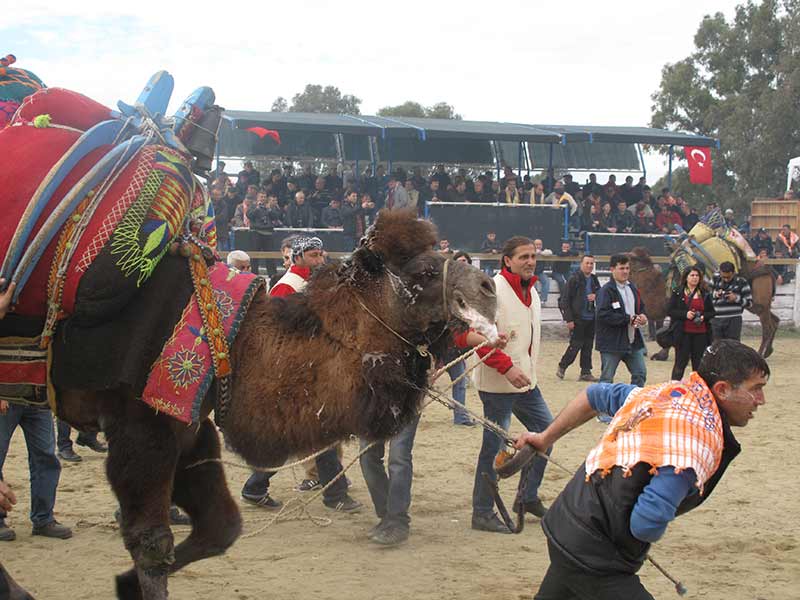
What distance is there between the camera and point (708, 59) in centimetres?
5153

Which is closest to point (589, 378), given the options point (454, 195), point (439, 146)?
point (454, 195)

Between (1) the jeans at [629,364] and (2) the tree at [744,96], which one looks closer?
(1) the jeans at [629,364]

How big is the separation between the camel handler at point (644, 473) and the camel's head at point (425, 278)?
0.69 meters

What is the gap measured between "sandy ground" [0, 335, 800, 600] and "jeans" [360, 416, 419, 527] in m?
0.24

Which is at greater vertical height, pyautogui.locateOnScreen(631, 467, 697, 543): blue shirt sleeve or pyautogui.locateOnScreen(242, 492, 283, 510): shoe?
pyautogui.locateOnScreen(631, 467, 697, 543): blue shirt sleeve

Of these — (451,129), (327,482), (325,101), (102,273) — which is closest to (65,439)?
(327,482)

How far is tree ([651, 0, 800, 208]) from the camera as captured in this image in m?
46.8

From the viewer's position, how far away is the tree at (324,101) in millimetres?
71562

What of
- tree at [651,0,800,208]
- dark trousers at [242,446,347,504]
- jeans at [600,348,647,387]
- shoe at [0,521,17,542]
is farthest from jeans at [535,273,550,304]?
tree at [651,0,800,208]

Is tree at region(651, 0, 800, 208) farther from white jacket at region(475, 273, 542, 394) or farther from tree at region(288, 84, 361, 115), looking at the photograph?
white jacket at region(475, 273, 542, 394)

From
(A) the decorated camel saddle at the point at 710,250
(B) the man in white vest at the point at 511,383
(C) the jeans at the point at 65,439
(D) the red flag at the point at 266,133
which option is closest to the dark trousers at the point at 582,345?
(A) the decorated camel saddle at the point at 710,250

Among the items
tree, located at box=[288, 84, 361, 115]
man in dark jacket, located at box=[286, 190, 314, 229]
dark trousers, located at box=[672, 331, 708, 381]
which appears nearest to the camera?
dark trousers, located at box=[672, 331, 708, 381]

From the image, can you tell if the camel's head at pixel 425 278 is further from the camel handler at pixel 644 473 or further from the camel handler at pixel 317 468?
the camel handler at pixel 317 468

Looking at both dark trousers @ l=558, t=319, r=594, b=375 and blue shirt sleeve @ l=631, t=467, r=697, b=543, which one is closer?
blue shirt sleeve @ l=631, t=467, r=697, b=543
